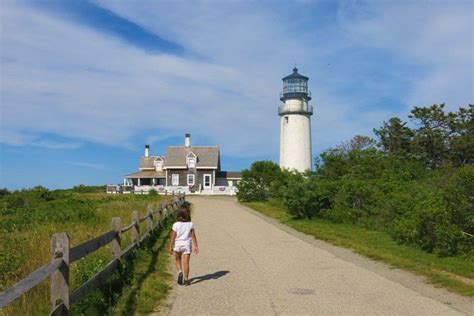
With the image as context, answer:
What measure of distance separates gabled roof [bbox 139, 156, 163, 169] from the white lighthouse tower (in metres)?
21.0

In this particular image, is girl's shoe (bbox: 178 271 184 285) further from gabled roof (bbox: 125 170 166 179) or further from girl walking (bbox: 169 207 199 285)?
gabled roof (bbox: 125 170 166 179)

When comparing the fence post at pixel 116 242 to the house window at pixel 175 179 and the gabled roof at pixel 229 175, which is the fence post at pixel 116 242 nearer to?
the house window at pixel 175 179

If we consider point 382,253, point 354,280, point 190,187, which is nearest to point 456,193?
point 382,253

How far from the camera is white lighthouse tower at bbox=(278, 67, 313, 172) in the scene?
52188 mm

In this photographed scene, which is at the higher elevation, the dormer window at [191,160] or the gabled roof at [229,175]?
the dormer window at [191,160]

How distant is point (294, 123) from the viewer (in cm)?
5234

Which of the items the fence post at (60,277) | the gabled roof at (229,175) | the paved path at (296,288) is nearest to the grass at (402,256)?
the paved path at (296,288)

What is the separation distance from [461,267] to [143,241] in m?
7.55

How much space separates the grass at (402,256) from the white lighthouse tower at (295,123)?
3027cm

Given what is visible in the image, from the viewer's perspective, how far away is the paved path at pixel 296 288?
7.65 meters

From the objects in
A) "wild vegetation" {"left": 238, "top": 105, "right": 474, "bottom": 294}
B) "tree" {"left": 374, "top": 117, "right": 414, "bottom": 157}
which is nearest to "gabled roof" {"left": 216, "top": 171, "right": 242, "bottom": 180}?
"wild vegetation" {"left": 238, "top": 105, "right": 474, "bottom": 294}

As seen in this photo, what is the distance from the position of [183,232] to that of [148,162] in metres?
59.5

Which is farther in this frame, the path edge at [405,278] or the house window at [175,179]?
the house window at [175,179]

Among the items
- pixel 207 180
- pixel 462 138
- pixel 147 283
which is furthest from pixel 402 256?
pixel 207 180
